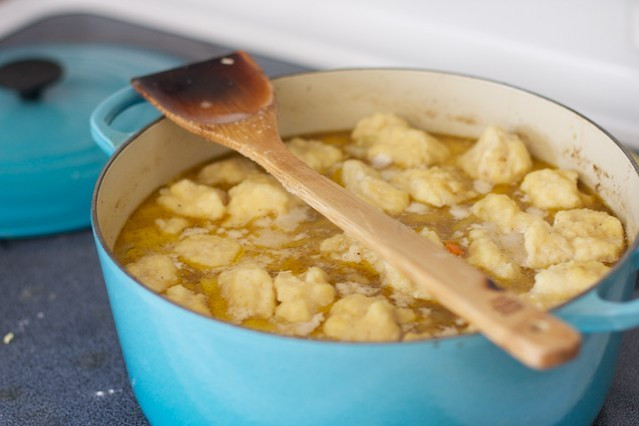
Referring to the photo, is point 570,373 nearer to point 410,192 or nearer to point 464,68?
point 410,192

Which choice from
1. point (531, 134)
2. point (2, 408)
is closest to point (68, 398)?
point (2, 408)

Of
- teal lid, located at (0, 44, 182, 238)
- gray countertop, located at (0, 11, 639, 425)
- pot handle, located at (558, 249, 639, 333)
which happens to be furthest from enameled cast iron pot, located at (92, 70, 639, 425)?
teal lid, located at (0, 44, 182, 238)

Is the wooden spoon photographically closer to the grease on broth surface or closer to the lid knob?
the grease on broth surface

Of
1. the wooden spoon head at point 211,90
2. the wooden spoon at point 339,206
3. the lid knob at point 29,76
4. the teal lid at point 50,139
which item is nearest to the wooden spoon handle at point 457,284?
the wooden spoon at point 339,206

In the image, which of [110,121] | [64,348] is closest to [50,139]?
[110,121]

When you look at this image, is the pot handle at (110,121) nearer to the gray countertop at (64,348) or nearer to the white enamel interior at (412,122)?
the white enamel interior at (412,122)

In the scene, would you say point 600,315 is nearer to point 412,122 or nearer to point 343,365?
point 343,365

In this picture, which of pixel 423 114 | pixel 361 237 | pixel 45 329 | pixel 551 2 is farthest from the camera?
pixel 551 2
